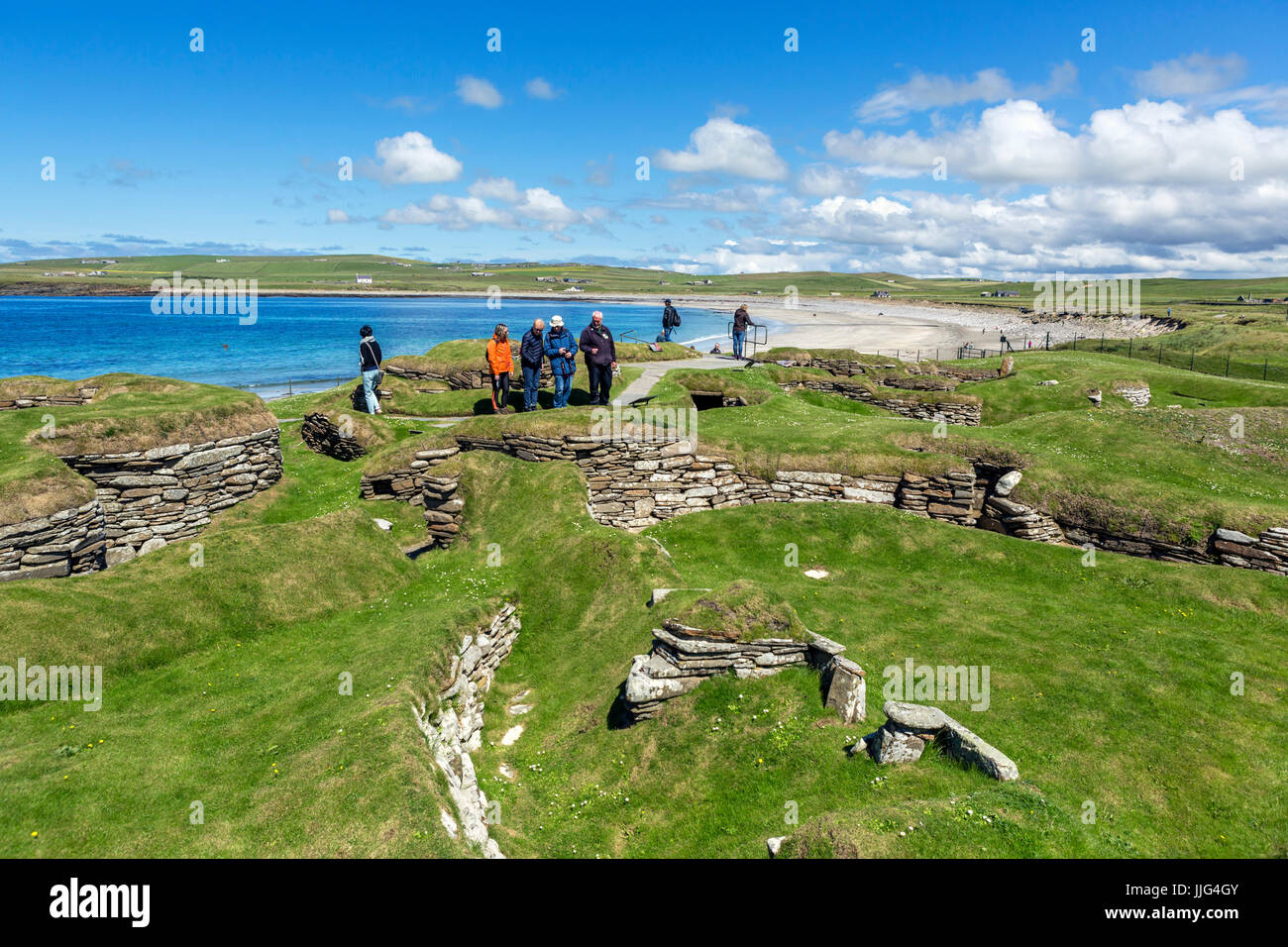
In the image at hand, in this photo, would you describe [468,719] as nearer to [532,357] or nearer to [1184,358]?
[532,357]

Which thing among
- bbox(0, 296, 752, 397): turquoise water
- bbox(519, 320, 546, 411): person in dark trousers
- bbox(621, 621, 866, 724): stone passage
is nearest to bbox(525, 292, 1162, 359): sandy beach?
bbox(0, 296, 752, 397): turquoise water

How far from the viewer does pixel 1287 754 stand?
10695mm

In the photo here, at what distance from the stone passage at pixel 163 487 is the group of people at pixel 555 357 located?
9.04 m

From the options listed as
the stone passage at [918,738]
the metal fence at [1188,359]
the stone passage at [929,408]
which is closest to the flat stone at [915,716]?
the stone passage at [918,738]

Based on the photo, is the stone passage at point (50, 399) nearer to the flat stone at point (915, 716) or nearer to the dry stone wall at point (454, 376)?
the dry stone wall at point (454, 376)

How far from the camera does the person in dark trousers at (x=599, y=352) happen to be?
24297 mm

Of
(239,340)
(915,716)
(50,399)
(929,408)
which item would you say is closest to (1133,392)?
(929,408)

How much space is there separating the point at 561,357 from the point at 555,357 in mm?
264

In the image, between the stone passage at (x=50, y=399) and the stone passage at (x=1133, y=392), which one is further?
the stone passage at (x=1133, y=392)

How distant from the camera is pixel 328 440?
2809cm
